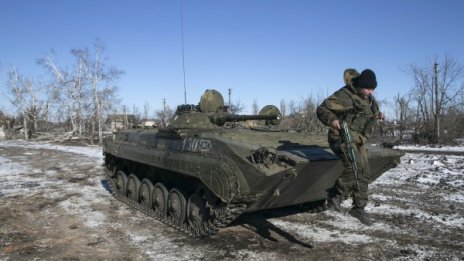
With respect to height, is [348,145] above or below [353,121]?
below

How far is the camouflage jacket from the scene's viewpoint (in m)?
5.27

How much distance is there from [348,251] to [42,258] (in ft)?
12.5

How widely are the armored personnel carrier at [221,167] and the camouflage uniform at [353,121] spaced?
0.51m

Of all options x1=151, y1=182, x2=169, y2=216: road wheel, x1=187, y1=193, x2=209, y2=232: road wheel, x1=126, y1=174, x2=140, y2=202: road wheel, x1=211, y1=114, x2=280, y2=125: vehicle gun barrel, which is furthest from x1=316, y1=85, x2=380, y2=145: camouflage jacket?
x1=126, y1=174, x2=140, y2=202: road wheel

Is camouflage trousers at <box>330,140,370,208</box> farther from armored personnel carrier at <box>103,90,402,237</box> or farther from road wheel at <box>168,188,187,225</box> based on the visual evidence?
road wheel at <box>168,188,187,225</box>

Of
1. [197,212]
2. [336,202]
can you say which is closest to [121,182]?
[197,212]

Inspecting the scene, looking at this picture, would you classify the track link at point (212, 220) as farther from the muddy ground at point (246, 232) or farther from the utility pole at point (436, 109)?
the utility pole at point (436, 109)

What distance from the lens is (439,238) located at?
6656 millimetres

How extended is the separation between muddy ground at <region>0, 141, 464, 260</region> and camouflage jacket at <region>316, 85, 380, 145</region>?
157 cm

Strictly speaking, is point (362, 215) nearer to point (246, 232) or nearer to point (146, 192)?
point (246, 232)

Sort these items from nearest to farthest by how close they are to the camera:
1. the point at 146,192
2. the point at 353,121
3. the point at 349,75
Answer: the point at 353,121 < the point at 349,75 < the point at 146,192

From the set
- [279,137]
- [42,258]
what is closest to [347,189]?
[279,137]

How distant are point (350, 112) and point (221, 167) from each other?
5.48ft

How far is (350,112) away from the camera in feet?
17.4
